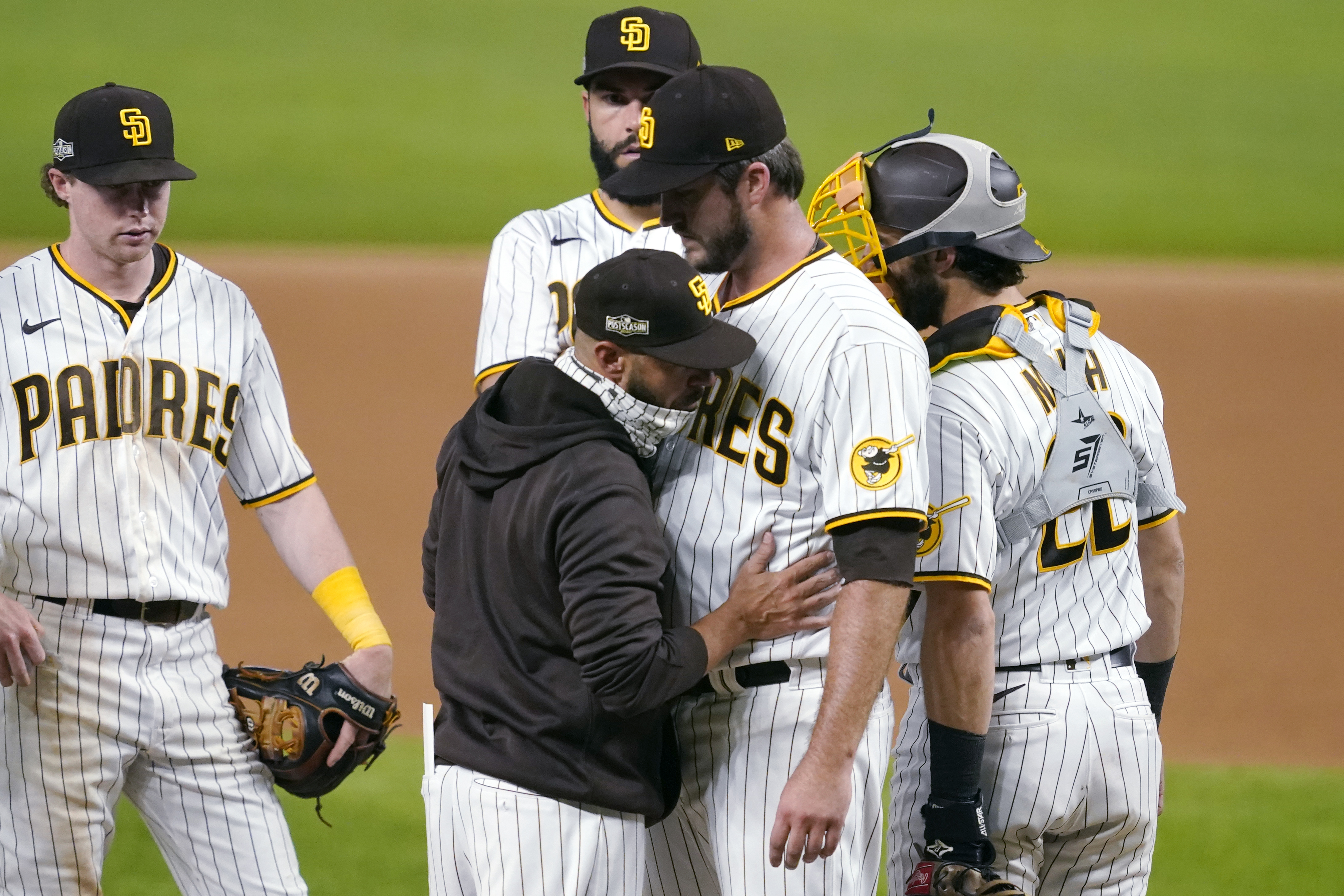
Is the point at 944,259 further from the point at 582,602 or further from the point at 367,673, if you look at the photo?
the point at 367,673

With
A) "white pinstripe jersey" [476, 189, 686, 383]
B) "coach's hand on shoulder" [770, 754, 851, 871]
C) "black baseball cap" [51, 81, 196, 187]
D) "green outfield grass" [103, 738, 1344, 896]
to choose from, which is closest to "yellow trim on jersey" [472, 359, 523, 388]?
"white pinstripe jersey" [476, 189, 686, 383]

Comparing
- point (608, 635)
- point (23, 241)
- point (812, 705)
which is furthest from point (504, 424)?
point (23, 241)

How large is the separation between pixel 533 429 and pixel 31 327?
1.32 meters

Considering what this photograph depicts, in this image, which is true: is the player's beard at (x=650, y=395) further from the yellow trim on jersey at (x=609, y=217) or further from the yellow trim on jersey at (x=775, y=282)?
the yellow trim on jersey at (x=609, y=217)

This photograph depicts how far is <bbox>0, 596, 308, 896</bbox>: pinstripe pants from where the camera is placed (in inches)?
115

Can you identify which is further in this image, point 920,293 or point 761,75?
point 761,75

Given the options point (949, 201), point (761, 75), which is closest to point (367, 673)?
point (949, 201)

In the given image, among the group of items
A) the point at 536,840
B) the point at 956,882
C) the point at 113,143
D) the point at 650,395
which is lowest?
the point at 956,882

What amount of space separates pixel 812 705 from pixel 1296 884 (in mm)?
2690

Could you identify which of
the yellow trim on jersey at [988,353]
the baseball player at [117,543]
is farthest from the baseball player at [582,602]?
the baseball player at [117,543]

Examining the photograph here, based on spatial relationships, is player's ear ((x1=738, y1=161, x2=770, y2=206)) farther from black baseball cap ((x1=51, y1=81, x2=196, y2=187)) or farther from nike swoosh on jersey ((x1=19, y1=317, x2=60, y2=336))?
nike swoosh on jersey ((x1=19, y1=317, x2=60, y2=336))

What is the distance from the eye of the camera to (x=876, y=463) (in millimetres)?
2242

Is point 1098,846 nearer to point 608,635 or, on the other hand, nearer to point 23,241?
point 608,635

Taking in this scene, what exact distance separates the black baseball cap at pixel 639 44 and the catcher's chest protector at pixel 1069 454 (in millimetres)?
1219
